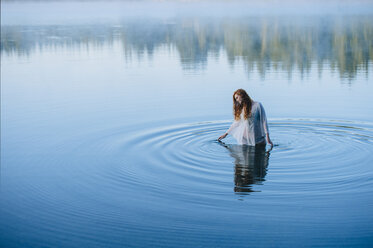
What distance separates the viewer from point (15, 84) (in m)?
23.7

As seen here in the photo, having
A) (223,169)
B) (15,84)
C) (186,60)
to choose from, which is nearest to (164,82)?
(15,84)

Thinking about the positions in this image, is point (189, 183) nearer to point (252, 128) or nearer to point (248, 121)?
point (248, 121)

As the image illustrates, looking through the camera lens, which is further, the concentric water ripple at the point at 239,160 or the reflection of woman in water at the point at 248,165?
the reflection of woman in water at the point at 248,165

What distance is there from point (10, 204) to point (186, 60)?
2409 cm

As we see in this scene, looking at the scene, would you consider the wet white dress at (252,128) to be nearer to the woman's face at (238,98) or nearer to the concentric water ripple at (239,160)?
the concentric water ripple at (239,160)

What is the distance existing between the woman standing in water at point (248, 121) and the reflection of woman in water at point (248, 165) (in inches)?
7.7

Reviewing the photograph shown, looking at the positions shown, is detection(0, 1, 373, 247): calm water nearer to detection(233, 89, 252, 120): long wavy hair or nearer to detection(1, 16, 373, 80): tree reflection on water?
detection(233, 89, 252, 120): long wavy hair

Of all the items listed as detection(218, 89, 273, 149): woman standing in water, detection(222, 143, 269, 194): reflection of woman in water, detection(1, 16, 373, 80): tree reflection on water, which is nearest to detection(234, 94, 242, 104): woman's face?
detection(218, 89, 273, 149): woman standing in water

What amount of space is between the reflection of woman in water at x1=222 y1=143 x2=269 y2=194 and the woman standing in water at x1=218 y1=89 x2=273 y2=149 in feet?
0.64

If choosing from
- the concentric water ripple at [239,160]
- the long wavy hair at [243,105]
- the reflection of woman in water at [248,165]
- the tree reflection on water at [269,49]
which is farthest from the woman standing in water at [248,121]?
the tree reflection on water at [269,49]

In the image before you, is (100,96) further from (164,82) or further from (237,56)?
(237,56)

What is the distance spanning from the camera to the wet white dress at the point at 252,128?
10953 mm

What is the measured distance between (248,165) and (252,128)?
40.7 inches

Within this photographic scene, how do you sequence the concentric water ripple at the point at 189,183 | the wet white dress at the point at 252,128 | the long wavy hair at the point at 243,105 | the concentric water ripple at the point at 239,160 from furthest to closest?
1. the wet white dress at the point at 252,128
2. the long wavy hair at the point at 243,105
3. the concentric water ripple at the point at 239,160
4. the concentric water ripple at the point at 189,183
